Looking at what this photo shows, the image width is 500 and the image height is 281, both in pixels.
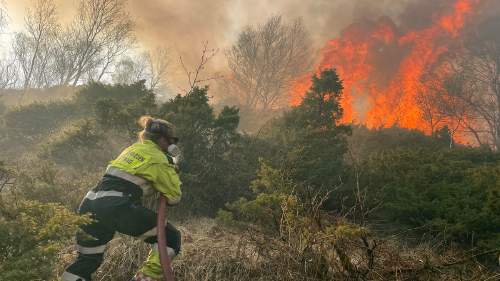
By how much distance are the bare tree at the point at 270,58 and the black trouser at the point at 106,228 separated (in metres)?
27.7

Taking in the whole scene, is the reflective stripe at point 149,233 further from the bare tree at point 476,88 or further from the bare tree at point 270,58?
the bare tree at point 270,58

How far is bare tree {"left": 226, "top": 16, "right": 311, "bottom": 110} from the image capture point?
31406 millimetres

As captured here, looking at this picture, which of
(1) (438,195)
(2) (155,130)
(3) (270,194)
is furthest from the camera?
(1) (438,195)

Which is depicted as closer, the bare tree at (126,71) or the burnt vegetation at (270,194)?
the burnt vegetation at (270,194)

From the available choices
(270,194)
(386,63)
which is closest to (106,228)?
(270,194)

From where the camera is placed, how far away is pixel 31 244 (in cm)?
297

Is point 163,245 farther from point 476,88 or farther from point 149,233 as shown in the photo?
point 476,88

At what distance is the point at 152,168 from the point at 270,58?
1137 inches

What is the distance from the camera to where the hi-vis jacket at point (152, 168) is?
3568 mm

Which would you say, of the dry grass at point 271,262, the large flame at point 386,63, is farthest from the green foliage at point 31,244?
the large flame at point 386,63

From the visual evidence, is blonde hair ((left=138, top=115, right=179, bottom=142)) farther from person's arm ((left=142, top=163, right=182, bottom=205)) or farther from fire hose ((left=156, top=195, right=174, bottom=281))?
fire hose ((left=156, top=195, right=174, bottom=281))

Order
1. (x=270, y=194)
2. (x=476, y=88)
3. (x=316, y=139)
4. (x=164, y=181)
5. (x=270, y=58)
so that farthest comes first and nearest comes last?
(x=270, y=58) → (x=476, y=88) → (x=316, y=139) → (x=270, y=194) → (x=164, y=181)

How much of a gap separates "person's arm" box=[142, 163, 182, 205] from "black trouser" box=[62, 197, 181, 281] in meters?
0.22

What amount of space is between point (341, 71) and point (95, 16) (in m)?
17.7
